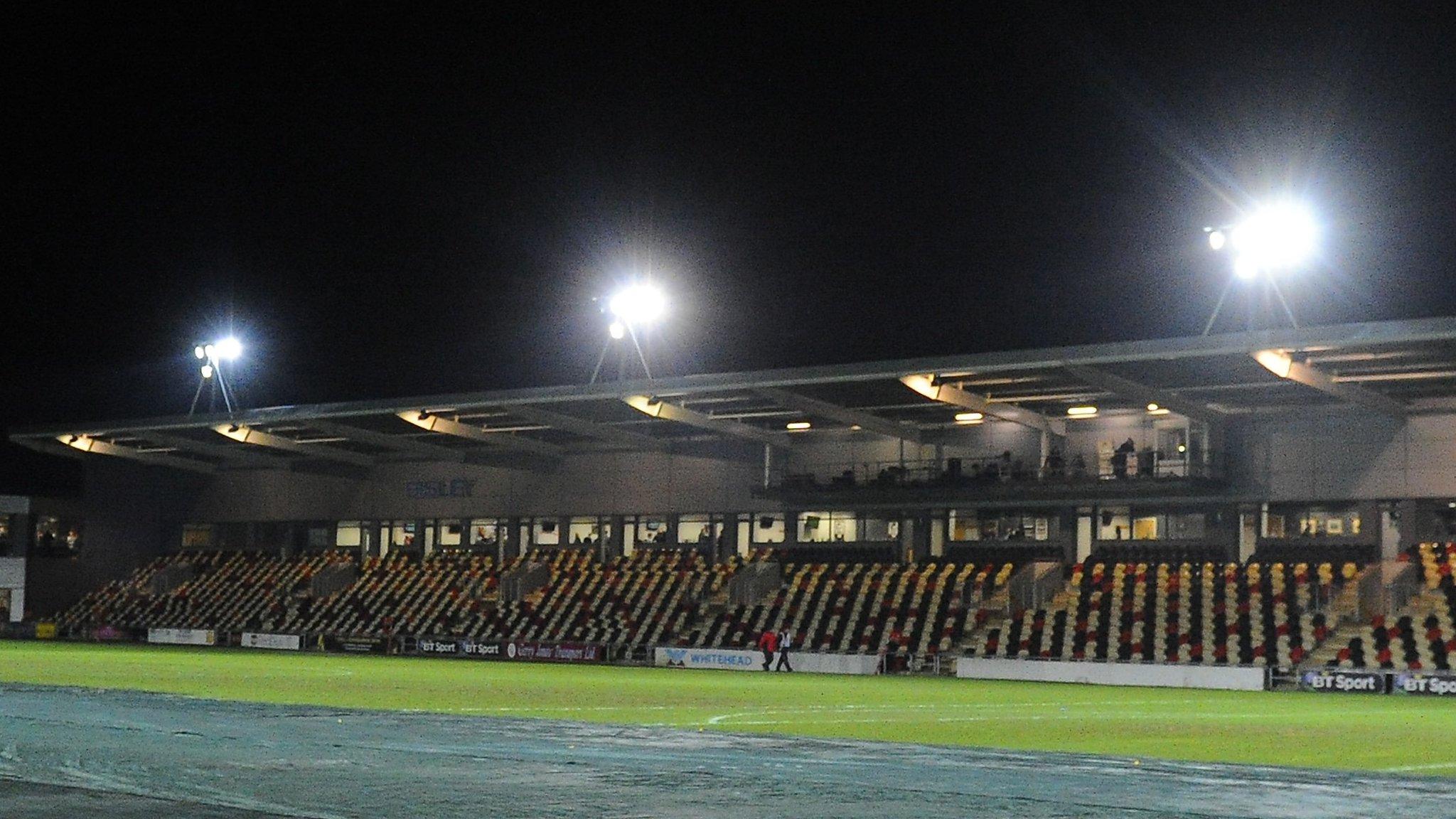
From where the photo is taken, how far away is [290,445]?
7125 centimetres

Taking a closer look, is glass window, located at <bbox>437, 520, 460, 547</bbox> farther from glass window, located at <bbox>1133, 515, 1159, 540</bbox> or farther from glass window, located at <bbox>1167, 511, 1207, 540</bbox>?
glass window, located at <bbox>1167, 511, 1207, 540</bbox>

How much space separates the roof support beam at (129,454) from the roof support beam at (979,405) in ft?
136

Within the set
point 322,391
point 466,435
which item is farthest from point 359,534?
point 466,435

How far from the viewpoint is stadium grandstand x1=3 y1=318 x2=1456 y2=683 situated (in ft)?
158

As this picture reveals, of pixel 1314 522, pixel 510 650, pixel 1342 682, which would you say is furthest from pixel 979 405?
pixel 510 650

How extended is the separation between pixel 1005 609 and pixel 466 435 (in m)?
22.3

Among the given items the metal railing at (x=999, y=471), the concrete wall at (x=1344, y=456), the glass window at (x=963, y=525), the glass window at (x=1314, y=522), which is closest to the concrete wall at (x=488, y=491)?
Result: the metal railing at (x=999, y=471)

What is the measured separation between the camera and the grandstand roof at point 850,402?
44594 millimetres

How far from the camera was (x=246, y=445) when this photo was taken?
73.8 meters

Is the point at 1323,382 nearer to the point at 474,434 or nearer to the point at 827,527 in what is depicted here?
the point at 827,527

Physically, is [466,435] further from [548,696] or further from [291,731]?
[291,731]

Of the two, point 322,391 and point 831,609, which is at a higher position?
point 322,391

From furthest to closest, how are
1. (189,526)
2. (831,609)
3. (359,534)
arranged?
(189,526) < (359,534) < (831,609)

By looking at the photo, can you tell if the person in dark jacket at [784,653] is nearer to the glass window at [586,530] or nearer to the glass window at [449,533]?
the glass window at [586,530]
